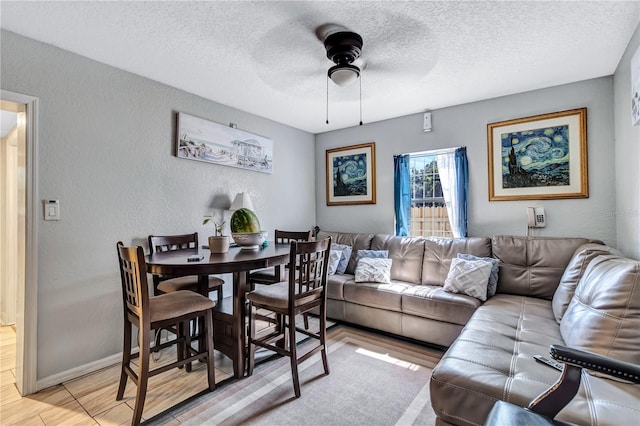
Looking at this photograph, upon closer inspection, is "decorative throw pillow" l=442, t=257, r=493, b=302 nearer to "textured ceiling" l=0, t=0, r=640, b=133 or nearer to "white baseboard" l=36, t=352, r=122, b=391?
"textured ceiling" l=0, t=0, r=640, b=133

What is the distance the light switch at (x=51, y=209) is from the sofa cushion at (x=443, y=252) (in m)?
3.30

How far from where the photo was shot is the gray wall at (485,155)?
8.88ft

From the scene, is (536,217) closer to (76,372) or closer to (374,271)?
(374,271)

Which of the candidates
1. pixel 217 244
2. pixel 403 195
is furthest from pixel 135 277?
pixel 403 195

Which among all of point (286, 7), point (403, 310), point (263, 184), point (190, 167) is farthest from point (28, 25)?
point (403, 310)

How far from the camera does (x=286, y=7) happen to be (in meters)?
1.77

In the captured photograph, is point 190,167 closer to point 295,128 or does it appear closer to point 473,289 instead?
point 295,128

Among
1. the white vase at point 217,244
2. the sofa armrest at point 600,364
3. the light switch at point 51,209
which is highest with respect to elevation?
the light switch at point 51,209

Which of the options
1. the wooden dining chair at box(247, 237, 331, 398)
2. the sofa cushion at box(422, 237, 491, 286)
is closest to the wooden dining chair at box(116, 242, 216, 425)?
the wooden dining chair at box(247, 237, 331, 398)

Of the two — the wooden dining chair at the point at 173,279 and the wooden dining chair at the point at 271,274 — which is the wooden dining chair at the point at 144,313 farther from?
the wooden dining chair at the point at 271,274

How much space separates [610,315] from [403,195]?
2539 millimetres

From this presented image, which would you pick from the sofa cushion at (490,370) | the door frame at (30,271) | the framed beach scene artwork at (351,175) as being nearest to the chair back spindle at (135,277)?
the door frame at (30,271)

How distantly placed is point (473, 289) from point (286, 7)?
8.52ft

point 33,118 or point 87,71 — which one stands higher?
point 87,71
